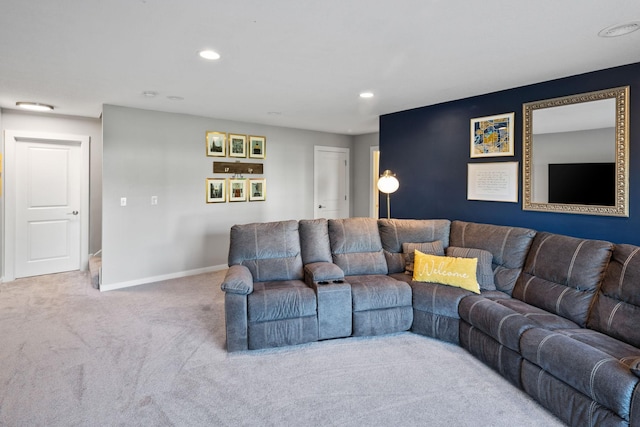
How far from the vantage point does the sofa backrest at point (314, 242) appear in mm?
3607

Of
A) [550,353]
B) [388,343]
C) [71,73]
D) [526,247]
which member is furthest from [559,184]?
[71,73]

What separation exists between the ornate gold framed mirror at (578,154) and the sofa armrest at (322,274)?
205cm

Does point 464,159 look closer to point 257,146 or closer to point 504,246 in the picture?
point 504,246

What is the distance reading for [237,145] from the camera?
558 cm

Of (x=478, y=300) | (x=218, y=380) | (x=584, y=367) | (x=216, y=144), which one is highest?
(x=216, y=144)

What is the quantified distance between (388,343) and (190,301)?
235 cm

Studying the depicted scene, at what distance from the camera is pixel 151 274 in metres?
4.89

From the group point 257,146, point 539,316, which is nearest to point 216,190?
point 257,146

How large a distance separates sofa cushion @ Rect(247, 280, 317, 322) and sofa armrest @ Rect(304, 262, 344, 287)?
0.37ft

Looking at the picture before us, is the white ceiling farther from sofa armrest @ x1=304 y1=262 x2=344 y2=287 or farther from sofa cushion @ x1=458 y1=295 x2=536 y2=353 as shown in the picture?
sofa cushion @ x1=458 y1=295 x2=536 y2=353

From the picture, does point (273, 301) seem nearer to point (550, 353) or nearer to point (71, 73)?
point (550, 353)

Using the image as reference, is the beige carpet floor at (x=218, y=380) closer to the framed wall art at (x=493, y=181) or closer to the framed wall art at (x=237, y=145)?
the framed wall art at (x=493, y=181)

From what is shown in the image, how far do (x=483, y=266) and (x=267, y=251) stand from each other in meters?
2.05

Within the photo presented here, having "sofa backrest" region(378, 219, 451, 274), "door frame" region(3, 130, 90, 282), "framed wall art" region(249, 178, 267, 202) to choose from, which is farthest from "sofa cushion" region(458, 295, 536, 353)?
"door frame" region(3, 130, 90, 282)
